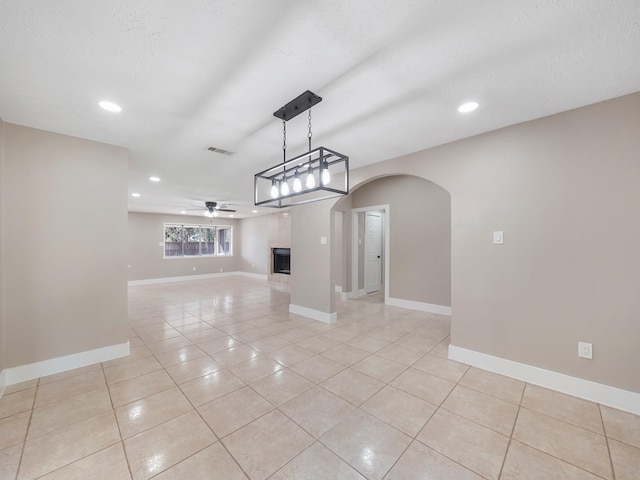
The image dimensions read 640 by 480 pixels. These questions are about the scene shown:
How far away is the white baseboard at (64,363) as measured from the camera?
8.29 ft

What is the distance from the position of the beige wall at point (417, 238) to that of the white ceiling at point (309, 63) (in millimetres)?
2303

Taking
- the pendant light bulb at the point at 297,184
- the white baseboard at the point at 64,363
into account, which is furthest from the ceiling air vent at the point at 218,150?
the white baseboard at the point at 64,363

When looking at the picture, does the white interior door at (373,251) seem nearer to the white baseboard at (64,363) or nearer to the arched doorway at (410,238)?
the arched doorway at (410,238)

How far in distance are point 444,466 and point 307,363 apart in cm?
160

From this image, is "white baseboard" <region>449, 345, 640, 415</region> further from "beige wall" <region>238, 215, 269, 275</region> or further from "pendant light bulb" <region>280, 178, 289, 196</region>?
"beige wall" <region>238, 215, 269, 275</region>

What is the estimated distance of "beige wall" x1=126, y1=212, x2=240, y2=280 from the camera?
27.9ft

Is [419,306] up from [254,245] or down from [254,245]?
down

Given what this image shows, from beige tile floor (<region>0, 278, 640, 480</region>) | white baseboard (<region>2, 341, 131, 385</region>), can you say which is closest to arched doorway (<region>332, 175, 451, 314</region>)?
beige tile floor (<region>0, 278, 640, 480</region>)

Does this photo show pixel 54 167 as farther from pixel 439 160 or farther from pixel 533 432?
pixel 533 432

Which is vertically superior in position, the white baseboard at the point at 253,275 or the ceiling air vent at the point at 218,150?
the ceiling air vent at the point at 218,150

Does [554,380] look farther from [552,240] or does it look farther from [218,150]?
[218,150]

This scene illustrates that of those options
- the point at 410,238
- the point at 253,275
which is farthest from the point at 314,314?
the point at 253,275

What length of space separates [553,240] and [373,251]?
179 inches

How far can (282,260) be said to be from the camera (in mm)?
8859
